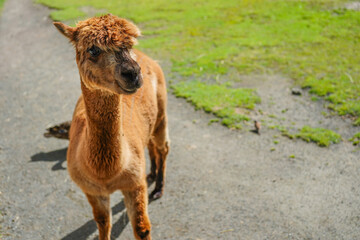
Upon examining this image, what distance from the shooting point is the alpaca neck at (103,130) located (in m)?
2.88

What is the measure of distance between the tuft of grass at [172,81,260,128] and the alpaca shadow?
2.87m

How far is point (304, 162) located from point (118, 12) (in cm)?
1059

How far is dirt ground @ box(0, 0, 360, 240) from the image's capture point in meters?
4.36

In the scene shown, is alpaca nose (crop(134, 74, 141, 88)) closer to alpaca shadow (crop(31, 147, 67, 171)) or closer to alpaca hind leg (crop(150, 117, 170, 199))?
alpaca hind leg (crop(150, 117, 170, 199))

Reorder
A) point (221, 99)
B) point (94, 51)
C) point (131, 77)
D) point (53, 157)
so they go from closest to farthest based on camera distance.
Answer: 1. point (131, 77)
2. point (94, 51)
3. point (53, 157)
4. point (221, 99)

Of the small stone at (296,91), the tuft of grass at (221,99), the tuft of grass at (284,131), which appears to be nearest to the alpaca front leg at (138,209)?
the tuft of grass at (221,99)

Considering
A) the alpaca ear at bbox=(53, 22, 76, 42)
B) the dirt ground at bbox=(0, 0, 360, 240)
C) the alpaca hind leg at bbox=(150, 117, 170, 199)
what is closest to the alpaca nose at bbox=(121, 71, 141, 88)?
the alpaca ear at bbox=(53, 22, 76, 42)

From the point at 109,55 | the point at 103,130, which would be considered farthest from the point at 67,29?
the point at 103,130

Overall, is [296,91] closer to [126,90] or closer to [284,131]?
[284,131]

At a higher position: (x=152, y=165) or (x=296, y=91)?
(x=296, y=91)

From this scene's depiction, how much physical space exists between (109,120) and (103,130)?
106mm

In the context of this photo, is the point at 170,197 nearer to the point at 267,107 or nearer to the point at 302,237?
the point at 302,237

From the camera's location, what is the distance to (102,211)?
11.5 feet

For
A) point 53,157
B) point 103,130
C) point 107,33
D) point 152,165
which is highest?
point 107,33
